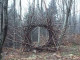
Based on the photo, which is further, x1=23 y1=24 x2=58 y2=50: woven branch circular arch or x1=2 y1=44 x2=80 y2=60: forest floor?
x1=23 y1=24 x2=58 y2=50: woven branch circular arch

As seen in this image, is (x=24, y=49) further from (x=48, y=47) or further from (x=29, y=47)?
(x=48, y=47)

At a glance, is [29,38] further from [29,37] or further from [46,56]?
[46,56]

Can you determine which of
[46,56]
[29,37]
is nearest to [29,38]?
[29,37]

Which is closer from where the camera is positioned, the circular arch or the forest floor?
the forest floor

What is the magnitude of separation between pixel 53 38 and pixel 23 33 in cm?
166

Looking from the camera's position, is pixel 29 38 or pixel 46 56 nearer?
pixel 46 56

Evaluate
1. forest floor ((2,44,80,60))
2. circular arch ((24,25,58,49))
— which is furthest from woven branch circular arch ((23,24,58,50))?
forest floor ((2,44,80,60))

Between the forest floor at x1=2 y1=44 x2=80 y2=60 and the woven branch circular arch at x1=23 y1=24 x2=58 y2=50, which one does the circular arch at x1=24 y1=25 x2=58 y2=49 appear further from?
the forest floor at x1=2 y1=44 x2=80 y2=60

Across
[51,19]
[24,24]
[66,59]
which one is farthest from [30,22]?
[66,59]

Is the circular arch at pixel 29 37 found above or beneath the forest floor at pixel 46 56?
above

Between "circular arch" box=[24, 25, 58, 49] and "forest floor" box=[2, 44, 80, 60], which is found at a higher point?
"circular arch" box=[24, 25, 58, 49]

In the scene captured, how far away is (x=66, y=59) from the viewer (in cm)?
721

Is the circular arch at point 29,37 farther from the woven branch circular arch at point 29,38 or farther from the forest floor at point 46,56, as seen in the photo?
the forest floor at point 46,56

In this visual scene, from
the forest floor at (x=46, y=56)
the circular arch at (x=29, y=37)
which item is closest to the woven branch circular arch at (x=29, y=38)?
the circular arch at (x=29, y=37)
